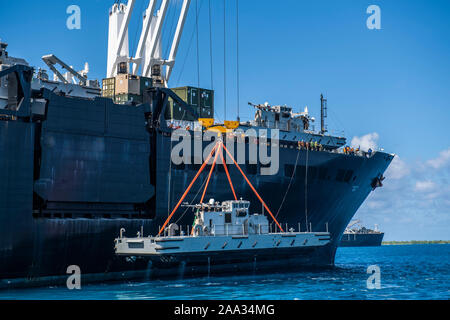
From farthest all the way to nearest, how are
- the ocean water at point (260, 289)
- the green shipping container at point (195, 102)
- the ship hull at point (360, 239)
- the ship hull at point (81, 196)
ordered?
the ship hull at point (360, 239)
the green shipping container at point (195, 102)
the ship hull at point (81, 196)
the ocean water at point (260, 289)

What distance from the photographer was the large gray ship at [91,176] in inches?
1356

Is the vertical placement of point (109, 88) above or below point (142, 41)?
A: below

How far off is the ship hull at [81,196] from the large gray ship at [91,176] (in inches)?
2.4

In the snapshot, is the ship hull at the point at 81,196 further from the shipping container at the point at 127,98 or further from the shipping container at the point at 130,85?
the shipping container at the point at 130,85

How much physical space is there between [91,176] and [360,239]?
130734 mm

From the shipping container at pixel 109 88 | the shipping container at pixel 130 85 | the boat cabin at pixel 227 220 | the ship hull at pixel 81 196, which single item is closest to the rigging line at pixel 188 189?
the ship hull at pixel 81 196

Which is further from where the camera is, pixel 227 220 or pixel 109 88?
pixel 109 88

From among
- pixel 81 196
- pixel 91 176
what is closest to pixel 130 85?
pixel 91 176

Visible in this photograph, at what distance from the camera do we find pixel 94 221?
3709 centimetres

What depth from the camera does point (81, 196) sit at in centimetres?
3675

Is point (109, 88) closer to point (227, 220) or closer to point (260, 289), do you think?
point (227, 220)

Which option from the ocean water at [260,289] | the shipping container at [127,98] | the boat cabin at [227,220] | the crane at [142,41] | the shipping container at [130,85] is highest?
the crane at [142,41]

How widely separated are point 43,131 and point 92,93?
9.33 m
